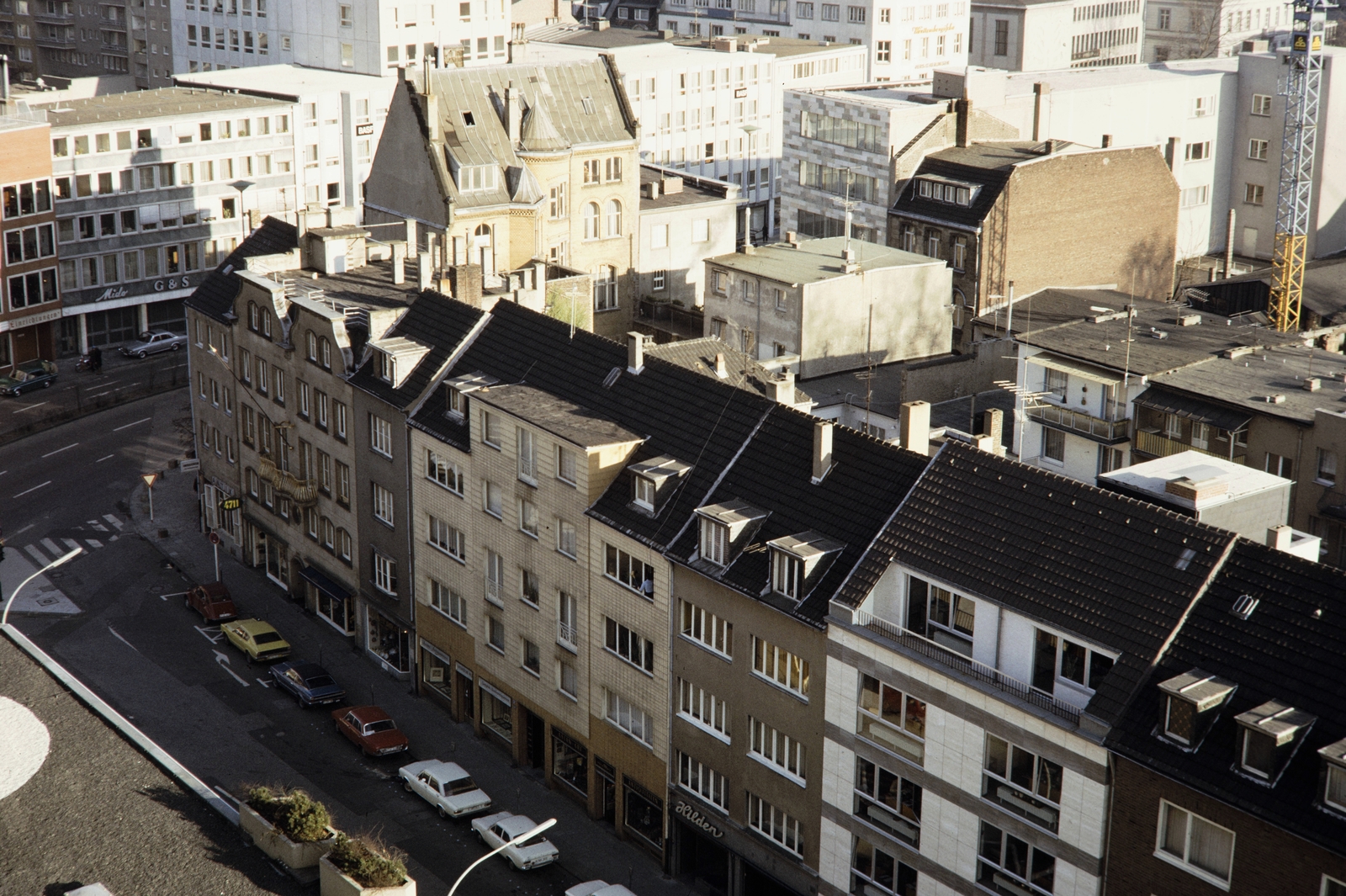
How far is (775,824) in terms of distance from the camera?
5406cm

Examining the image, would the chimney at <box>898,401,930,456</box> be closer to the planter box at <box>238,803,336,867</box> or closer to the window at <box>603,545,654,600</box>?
the window at <box>603,545,654,600</box>

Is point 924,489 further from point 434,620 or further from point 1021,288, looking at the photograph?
point 1021,288

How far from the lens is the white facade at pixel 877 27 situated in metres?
180

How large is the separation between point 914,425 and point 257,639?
117ft

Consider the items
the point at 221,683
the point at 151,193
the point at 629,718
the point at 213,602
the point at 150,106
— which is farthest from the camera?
the point at 150,106

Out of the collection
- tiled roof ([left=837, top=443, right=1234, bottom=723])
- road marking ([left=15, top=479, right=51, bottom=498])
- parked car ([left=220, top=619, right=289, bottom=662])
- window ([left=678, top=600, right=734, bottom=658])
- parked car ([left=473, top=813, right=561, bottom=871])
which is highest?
tiled roof ([left=837, top=443, right=1234, bottom=723])

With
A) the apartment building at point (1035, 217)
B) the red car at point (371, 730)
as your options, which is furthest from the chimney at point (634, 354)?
the apartment building at point (1035, 217)

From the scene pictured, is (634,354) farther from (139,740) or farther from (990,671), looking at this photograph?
(139,740)

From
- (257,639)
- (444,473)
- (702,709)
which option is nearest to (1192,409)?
(702,709)

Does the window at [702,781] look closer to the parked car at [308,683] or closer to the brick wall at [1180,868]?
the brick wall at [1180,868]

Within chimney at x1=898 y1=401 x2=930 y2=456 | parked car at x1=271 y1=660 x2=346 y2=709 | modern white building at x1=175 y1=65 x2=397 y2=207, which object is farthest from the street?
modern white building at x1=175 y1=65 x2=397 y2=207

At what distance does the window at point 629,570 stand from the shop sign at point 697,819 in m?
7.62

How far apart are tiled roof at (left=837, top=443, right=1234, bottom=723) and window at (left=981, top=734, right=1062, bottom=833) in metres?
2.88

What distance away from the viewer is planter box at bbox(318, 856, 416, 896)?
4025cm
